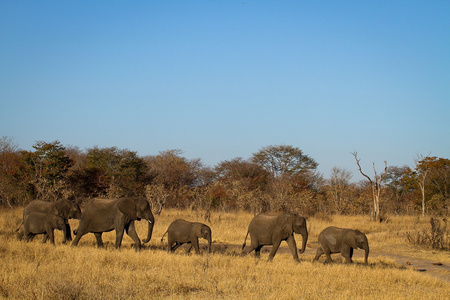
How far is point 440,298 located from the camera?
28.1 ft

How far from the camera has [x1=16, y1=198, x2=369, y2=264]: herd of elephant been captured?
1339cm

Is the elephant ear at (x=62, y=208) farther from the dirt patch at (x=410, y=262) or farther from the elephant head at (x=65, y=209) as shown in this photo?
the dirt patch at (x=410, y=262)

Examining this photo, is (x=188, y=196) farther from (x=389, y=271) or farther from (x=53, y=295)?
(x=53, y=295)

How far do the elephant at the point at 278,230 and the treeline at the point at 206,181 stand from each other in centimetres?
1165

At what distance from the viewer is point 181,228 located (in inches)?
566

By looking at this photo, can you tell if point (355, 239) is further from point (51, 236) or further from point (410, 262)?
point (51, 236)

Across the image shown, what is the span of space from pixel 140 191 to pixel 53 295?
96.6ft

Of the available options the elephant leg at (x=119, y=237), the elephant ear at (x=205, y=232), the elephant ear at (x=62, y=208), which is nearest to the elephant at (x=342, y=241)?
the elephant ear at (x=205, y=232)

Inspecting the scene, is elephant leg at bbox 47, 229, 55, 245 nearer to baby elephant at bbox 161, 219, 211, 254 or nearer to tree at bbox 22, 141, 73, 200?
baby elephant at bbox 161, 219, 211, 254

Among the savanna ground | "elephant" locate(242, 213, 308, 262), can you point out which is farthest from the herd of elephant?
the savanna ground

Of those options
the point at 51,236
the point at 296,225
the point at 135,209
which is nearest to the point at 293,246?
the point at 296,225

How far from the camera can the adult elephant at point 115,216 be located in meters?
14.0

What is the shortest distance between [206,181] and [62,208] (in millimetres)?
39381

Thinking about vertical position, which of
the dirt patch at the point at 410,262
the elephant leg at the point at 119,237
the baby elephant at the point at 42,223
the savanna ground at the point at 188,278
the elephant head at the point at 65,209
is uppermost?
the elephant head at the point at 65,209
